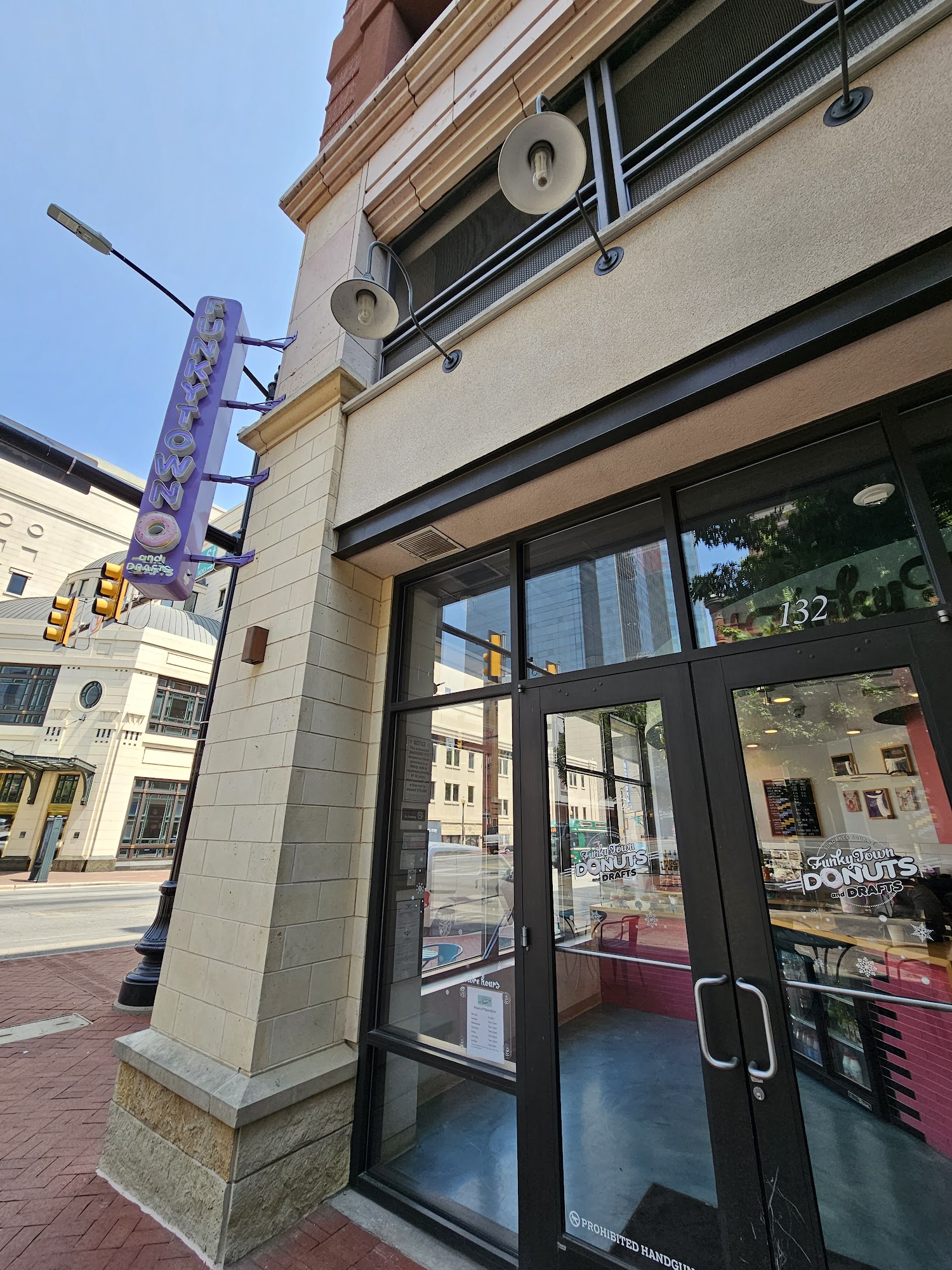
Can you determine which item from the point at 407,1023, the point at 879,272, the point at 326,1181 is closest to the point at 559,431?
the point at 879,272

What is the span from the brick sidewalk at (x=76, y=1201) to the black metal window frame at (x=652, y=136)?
5.33 meters

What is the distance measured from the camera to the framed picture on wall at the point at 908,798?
6.45 ft

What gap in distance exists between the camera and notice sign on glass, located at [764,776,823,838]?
7.02ft

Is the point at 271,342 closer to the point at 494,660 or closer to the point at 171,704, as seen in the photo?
the point at 494,660

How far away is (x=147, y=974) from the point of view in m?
5.93

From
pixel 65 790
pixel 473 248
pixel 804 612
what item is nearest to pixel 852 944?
pixel 804 612

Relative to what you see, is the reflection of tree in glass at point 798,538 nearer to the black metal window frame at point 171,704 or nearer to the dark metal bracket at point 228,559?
the dark metal bracket at point 228,559

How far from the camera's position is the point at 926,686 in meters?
2.00

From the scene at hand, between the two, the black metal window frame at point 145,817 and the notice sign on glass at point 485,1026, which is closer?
the notice sign on glass at point 485,1026

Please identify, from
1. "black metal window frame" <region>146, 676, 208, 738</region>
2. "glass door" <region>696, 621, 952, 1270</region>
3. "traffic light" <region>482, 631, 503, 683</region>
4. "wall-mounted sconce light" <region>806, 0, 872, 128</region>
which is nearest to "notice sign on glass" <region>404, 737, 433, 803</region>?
"traffic light" <region>482, 631, 503, 683</region>

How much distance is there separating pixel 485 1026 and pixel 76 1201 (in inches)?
90.8

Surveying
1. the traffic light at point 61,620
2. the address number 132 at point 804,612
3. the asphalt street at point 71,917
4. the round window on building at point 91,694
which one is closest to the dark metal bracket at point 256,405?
the address number 132 at point 804,612

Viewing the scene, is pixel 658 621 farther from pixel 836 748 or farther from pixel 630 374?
pixel 630 374

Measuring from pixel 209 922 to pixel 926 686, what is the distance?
3784 millimetres
